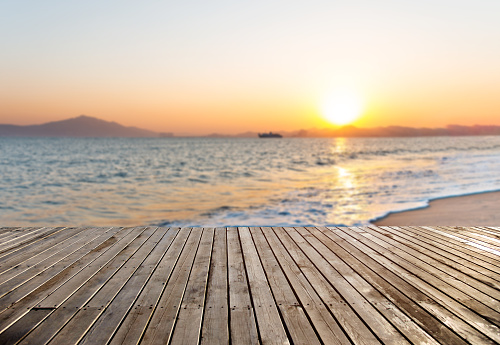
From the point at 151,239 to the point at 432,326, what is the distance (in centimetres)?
331

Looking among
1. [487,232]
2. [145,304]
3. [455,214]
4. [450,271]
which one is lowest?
[455,214]

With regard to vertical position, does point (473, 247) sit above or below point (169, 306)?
below

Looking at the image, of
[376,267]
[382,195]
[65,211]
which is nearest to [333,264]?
[376,267]

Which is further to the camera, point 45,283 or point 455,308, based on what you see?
point 45,283

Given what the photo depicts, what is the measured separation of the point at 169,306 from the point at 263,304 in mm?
695

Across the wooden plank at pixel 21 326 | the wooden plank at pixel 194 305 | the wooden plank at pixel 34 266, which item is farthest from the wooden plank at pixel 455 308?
the wooden plank at pixel 34 266

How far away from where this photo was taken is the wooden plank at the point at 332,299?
2.13m

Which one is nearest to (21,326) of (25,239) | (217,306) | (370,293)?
→ (217,306)

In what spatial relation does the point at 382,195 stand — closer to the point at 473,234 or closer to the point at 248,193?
the point at 248,193

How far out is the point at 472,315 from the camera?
238 cm

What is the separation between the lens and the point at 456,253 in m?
3.86

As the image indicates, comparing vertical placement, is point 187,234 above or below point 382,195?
above

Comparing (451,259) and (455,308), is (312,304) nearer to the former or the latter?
(455,308)

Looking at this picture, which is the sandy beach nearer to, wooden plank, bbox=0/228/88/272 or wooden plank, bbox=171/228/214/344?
wooden plank, bbox=171/228/214/344
